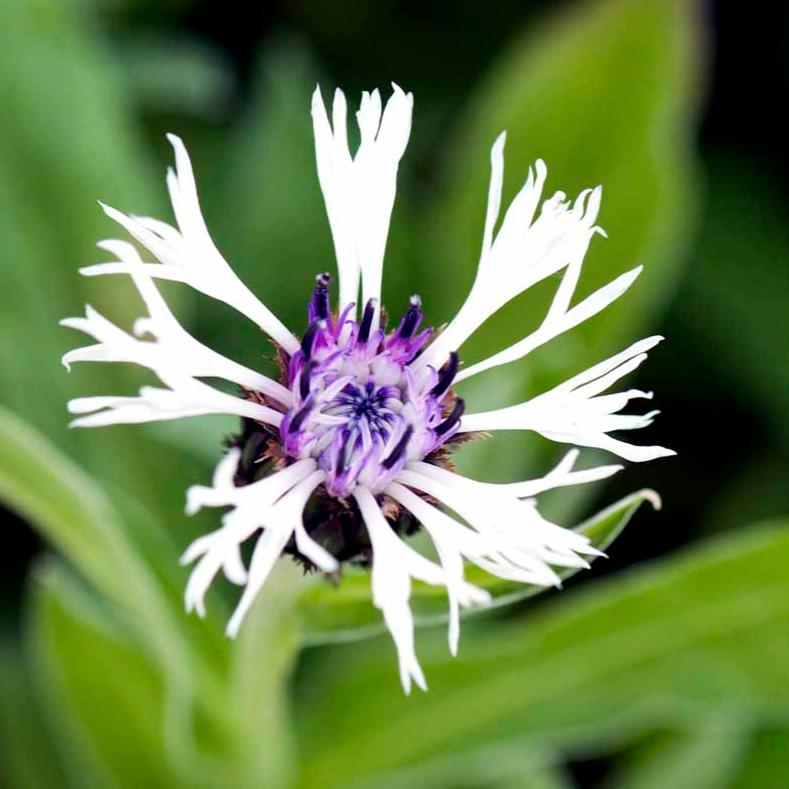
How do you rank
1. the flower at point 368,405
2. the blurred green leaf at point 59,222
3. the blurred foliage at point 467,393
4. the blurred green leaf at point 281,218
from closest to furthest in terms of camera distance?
the flower at point 368,405, the blurred foliage at point 467,393, the blurred green leaf at point 59,222, the blurred green leaf at point 281,218

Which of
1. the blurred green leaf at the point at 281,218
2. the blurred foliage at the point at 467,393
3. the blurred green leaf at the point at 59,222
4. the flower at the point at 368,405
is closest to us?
the flower at the point at 368,405

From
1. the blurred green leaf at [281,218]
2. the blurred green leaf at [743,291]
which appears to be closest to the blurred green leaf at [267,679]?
the blurred green leaf at [281,218]

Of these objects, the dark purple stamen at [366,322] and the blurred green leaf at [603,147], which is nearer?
the dark purple stamen at [366,322]

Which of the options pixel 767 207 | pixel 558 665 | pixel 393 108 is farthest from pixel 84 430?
pixel 767 207

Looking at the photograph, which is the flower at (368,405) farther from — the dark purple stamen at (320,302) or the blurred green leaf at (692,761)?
the blurred green leaf at (692,761)

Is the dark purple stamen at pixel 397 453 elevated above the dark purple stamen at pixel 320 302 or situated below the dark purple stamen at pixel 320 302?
below

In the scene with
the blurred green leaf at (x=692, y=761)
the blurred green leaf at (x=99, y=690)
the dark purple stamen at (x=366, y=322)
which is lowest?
the blurred green leaf at (x=99, y=690)

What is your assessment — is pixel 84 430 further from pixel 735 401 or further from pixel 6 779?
pixel 735 401

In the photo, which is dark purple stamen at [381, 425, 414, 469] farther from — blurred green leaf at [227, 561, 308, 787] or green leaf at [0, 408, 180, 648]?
green leaf at [0, 408, 180, 648]
